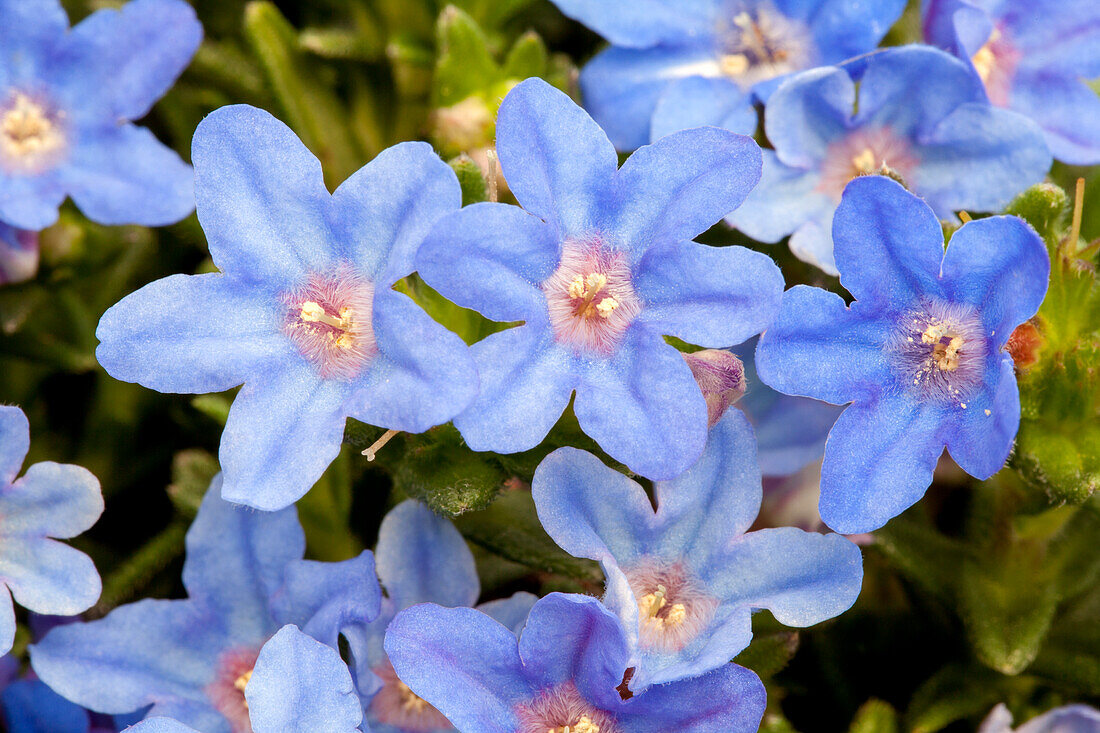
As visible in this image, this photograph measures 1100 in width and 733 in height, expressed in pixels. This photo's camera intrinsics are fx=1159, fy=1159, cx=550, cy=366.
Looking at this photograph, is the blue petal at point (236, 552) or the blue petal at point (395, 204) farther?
the blue petal at point (236, 552)

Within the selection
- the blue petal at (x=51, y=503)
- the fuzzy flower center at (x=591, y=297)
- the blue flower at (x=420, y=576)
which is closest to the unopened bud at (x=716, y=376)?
the fuzzy flower center at (x=591, y=297)

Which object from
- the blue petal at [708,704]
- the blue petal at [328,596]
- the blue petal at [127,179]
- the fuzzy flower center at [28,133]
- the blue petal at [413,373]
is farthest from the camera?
the fuzzy flower center at [28,133]

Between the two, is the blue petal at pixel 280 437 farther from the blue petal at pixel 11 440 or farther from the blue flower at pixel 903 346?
the blue flower at pixel 903 346

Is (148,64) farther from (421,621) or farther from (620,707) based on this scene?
(620,707)

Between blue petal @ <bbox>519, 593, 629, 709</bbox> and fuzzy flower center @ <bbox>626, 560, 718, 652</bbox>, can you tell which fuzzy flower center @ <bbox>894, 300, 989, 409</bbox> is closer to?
fuzzy flower center @ <bbox>626, 560, 718, 652</bbox>

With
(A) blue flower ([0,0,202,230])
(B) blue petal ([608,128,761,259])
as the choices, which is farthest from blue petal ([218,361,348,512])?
(A) blue flower ([0,0,202,230])

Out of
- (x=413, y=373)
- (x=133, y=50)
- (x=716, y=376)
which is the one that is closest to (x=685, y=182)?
(x=716, y=376)
